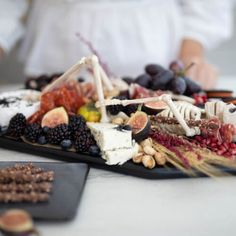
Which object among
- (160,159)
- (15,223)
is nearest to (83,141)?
(160,159)

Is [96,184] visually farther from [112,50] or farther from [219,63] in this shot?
[219,63]

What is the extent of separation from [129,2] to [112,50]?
0.49 feet

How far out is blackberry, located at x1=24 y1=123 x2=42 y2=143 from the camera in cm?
74

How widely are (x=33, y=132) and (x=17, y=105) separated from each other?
A: 10 cm

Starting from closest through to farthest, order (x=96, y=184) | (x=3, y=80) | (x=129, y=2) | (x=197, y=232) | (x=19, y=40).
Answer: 1. (x=197, y=232)
2. (x=96, y=184)
3. (x=129, y=2)
4. (x=19, y=40)
5. (x=3, y=80)

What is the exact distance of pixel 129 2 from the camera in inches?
50.0

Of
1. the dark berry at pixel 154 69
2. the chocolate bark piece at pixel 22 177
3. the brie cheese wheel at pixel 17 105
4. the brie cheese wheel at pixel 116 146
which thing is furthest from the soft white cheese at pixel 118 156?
the dark berry at pixel 154 69

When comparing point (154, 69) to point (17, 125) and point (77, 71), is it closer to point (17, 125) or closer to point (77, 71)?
point (77, 71)

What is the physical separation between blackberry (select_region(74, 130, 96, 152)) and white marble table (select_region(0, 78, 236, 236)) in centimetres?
5

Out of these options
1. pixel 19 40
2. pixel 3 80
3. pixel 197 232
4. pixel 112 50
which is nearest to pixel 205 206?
pixel 197 232

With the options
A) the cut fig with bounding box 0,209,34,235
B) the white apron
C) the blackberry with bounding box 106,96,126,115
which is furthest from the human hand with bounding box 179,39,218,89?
the cut fig with bounding box 0,209,34,235

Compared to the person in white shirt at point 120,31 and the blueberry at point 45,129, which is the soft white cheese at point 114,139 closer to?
the blueberry at point 45,129

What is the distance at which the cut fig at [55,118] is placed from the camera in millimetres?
759

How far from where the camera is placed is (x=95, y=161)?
673mm
